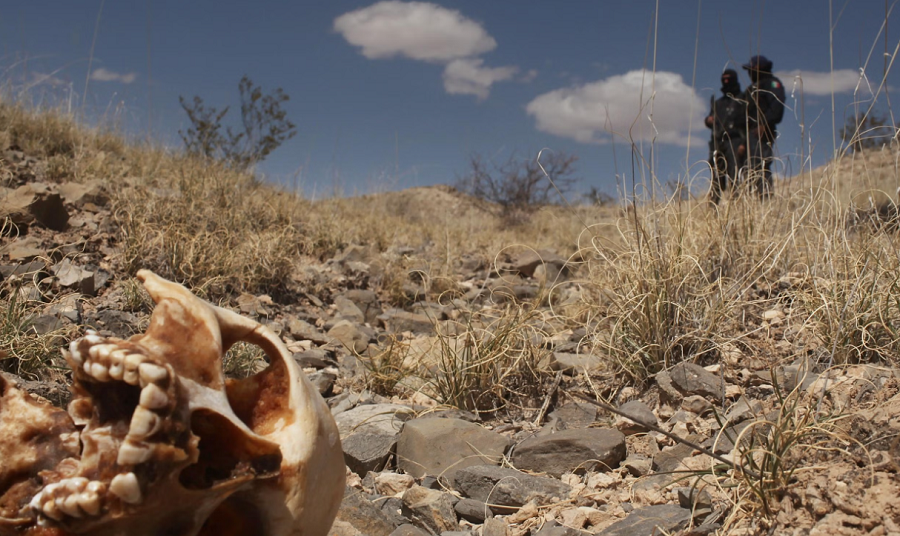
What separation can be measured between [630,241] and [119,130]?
628cm

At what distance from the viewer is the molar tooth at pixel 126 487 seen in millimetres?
Answer: 1092

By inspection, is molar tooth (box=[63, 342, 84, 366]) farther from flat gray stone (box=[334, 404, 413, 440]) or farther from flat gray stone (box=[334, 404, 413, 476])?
flat gray stone (box=[334, 404, 413, 440])

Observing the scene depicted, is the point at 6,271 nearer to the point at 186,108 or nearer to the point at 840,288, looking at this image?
the point at 840,288

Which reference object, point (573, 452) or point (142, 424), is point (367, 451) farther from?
point (142, 424)

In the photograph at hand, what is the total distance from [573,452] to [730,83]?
819cm

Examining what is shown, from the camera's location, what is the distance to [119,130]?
24.6 feet

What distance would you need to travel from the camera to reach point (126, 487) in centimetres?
110

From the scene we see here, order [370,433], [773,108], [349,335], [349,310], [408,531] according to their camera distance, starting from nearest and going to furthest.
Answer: [408,531] → [370,433] → [349,335] → [349,310] → [773,108]

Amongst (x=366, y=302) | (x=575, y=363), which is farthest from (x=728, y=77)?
(x=575, y=363)

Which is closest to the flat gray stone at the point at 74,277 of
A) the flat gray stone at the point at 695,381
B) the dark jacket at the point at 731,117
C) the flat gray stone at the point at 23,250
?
the flat gray stone at the point at 23,250

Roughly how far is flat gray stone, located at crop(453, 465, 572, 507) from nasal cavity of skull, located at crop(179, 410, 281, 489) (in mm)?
1151

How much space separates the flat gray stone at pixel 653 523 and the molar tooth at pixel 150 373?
4.48ft

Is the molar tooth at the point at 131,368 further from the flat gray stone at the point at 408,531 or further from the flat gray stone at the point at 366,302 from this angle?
the flat gray stone at the point at 366,302

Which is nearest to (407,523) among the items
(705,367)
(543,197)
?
(705,367)
